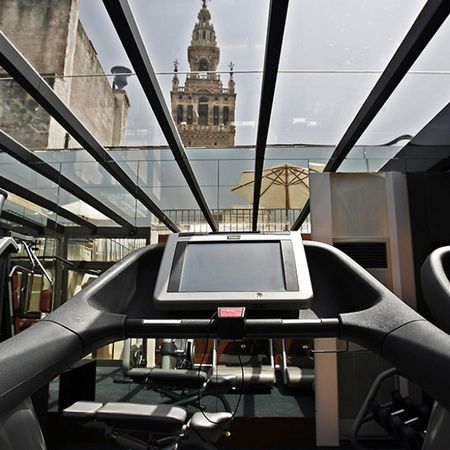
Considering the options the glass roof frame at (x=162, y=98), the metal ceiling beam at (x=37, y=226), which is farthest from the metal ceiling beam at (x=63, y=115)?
the metal ceiling beam at (x=37, y=226)

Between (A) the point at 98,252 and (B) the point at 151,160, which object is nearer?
(A) the point at 98,252

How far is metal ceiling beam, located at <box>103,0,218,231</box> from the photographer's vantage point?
2.79 meters

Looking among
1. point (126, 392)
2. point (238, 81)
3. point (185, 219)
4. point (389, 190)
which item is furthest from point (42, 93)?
point (389, 190)

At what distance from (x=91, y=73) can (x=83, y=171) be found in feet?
3.87

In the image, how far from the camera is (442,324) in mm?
1055

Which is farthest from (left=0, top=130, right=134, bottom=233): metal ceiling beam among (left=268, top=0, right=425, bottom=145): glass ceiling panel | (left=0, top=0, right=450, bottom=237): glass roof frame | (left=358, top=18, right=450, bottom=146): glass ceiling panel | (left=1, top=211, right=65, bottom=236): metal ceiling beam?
(left=358, top=18, right=450, bottom=146): glass ceiling panel

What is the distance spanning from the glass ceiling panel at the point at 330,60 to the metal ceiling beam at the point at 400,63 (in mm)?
92

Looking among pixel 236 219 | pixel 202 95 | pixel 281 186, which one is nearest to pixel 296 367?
pixel 236 219

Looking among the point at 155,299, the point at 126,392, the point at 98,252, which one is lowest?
the point at 126,392

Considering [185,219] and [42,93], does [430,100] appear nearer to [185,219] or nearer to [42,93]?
[185,219]

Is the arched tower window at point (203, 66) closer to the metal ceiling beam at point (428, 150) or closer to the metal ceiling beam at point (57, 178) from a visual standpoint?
the metal ceiling beam at point (57, 178)

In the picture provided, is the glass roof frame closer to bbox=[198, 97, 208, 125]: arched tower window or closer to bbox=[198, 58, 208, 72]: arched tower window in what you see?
bbox=[198, 58, 208, 72]: arched tower window

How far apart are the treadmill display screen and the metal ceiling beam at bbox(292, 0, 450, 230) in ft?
7.13

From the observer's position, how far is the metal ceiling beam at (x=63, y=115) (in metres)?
3.22
